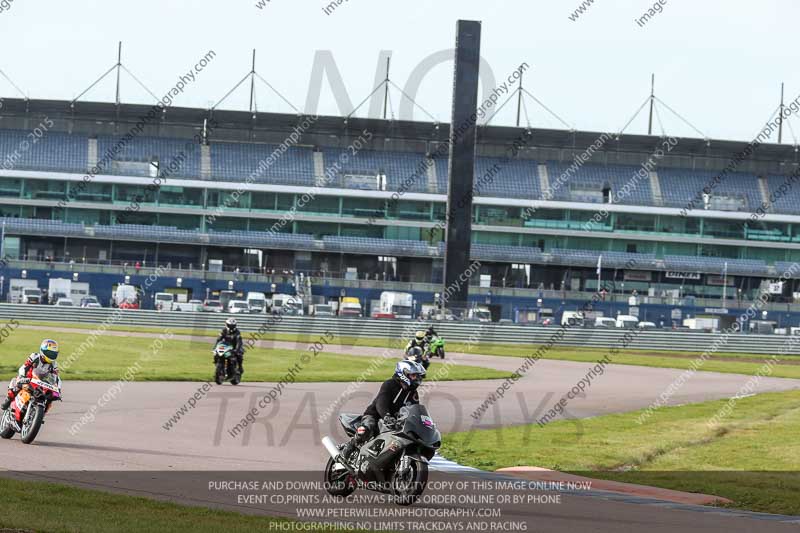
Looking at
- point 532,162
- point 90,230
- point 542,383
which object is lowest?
point 542,383

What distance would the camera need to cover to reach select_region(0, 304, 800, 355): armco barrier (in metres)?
65.4

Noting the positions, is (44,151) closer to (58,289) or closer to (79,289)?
(79,289)

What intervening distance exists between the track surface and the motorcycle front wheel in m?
1.07

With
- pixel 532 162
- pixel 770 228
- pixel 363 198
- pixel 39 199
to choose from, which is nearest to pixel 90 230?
pixel 39 199

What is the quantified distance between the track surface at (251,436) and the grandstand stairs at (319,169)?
61.8 meters

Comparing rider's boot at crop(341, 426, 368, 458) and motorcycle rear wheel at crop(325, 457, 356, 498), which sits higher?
rider's boot at crop(341, 426, 368, 458)

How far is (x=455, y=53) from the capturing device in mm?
64438

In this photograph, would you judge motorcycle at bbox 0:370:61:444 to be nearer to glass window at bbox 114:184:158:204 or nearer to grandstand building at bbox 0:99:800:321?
grandstand building at bbox 0:99:800:321

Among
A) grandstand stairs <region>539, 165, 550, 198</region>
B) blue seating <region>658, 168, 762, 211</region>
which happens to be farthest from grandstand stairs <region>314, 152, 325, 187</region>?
blue seating <region>658, 168, 762, 211</region>

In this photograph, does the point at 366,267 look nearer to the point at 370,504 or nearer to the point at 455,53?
the point at 455,53

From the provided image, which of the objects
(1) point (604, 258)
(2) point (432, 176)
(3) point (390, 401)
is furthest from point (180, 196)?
(3) point (390, 401)

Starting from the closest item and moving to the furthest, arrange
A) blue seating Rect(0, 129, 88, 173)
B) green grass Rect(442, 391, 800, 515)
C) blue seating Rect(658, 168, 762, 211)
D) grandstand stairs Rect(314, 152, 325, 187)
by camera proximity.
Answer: green grass Rect(442, 391, 800, 515)
blue seating Rect(0, 129, 88, 173)
grandstand stairs Rect(314, 152, 325, 187)
blue seating Rect(658, 168, 762, 211)

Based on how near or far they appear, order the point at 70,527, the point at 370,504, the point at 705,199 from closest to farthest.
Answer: the point at 70,527 < the point at 370,504 < the point at 705,199

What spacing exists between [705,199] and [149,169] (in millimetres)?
47008
